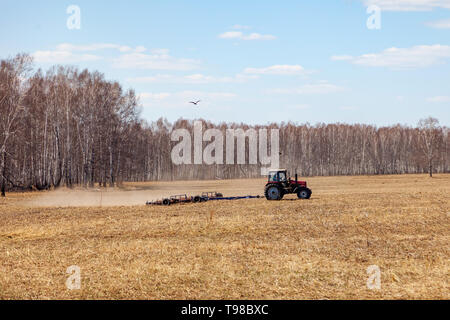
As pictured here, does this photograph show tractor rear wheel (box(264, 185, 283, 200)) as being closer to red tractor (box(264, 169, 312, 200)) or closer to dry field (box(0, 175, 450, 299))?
red tractor (box(264, 169, 312, 200))

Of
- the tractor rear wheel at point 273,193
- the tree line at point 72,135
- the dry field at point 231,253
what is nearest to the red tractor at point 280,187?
the tractor rear wheel at point 273,193

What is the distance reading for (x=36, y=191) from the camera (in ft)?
169

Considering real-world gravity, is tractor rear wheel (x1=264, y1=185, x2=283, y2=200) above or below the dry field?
above

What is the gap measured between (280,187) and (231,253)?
18.5 meters

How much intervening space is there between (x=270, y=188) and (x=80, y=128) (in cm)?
3517

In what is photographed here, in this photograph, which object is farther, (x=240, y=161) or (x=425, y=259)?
(x=240, y=161)

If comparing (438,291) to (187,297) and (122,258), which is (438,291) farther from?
(122,258)

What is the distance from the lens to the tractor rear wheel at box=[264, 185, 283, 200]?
109 ft

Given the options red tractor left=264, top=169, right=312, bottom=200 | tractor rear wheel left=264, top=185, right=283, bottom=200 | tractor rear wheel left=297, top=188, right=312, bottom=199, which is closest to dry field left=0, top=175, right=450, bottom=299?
tractor rear wheel left=264, top=185, right=283, bottom=200

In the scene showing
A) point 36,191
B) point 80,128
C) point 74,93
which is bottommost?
point 36,191

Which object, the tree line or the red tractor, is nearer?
the red tractor

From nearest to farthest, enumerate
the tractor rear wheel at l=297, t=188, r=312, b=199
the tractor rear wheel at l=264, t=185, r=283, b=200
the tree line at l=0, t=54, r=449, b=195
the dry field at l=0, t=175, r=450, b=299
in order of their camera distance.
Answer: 1. the dry field at l=0, t=175, r=450, b=299
2. the tractor rear wheel at l=264, t=185, r=283, b=200
3. the tractor rear wheel at l=297, t=188, r=312, b=199
4. the tree line at l=0, t=54, r=449, b=195

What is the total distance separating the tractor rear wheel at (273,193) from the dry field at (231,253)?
6.19 metres

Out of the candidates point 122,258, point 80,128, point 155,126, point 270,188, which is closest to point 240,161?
point 155,126
